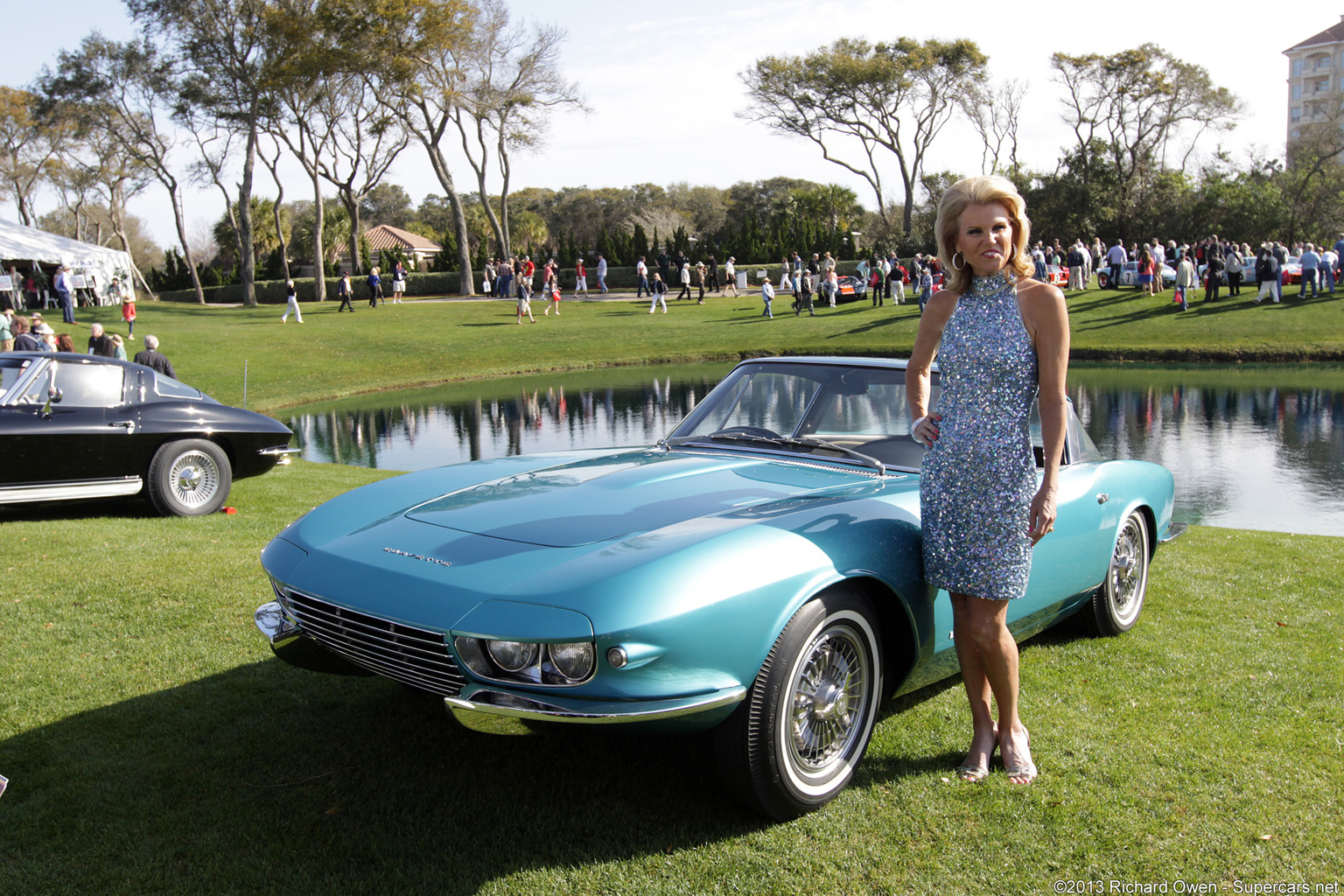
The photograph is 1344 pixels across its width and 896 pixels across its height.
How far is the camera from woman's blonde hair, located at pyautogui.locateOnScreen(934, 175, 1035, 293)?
3.30 meters

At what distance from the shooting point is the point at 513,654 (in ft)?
9.10

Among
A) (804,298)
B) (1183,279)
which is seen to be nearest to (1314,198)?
(1183,279)

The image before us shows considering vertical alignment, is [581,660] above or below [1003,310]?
below

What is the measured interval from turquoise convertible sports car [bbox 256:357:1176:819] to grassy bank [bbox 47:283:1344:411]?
70.2 feet

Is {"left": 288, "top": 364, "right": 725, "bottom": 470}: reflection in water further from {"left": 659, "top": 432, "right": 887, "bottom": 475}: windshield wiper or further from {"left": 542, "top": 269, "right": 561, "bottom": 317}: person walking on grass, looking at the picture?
{"left": 542, "top": 269, "right": 561, "bottom": 317}: person walking on grass

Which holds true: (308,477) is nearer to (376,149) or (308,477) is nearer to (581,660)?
(581,660)

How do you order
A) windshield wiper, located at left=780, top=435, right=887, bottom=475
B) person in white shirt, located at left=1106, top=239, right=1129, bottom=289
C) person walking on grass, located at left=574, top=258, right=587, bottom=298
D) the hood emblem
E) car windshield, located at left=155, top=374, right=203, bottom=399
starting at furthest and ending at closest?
person walking on grass, located at left=574, top=258, right=587, bottom=298, person in white shirt, located at left=1106, top=239, right=1129, bottom=289, car windshield, located at left=155, top=374, right=203, bottom=399, windshield wiper, located at left=780, top=435, right=887, bottom=475, the hood emblem

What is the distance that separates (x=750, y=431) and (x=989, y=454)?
1.61m

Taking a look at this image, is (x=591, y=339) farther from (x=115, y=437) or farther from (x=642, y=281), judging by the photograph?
(x=115, y=437)

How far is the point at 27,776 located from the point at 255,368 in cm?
2690

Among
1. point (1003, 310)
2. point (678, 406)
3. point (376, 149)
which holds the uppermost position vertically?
point (376, 149)

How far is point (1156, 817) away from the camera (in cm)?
315

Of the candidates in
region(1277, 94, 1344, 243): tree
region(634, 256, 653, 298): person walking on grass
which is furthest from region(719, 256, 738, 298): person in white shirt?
region(1277, 94, 1344, 243): tree

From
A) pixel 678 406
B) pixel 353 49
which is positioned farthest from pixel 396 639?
pixel 353 49
